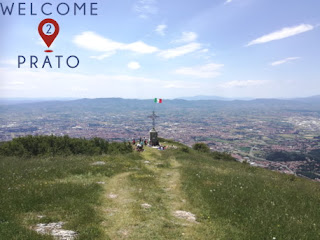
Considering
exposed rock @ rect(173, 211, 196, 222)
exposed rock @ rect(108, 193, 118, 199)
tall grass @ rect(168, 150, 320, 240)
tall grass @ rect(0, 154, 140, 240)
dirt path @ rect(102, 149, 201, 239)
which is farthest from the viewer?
exposed rock @ rect(108, 193, 118, 199)

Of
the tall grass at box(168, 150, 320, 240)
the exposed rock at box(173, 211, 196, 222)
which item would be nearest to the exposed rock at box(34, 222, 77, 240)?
the exposed rock at box(173, 211, 196, 222)

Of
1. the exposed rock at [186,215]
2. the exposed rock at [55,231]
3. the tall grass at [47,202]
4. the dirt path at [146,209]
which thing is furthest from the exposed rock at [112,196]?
the exposed rock at [55,231]

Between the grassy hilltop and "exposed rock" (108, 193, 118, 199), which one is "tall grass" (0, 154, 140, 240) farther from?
"exposed rock" (108, 193, 118, 199)

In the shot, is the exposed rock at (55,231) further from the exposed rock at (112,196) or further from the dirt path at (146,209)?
the exposed rock at (112,196)

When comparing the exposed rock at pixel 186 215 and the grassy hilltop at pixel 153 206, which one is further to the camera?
the exposed rock at pixel 186 215


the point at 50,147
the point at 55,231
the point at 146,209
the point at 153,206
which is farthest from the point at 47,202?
the point at 50,147

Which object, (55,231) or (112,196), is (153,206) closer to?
(112,196)
